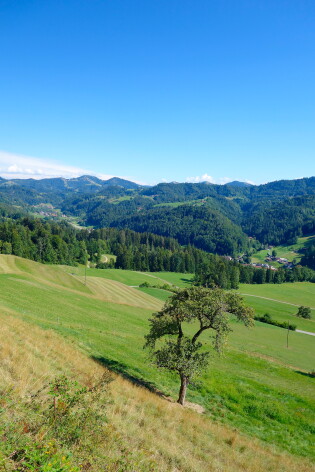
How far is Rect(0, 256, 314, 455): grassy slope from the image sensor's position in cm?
2050

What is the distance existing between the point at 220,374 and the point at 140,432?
2067 centimetres

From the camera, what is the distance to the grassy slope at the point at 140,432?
9141mm

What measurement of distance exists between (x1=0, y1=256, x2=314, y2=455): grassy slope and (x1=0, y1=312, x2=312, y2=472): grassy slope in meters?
4.98

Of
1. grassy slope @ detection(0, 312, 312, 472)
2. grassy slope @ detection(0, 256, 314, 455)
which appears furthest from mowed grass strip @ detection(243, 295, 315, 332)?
grassy slope @ detection(0, 312, 312, 472)

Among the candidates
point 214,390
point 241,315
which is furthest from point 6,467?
point 214,390

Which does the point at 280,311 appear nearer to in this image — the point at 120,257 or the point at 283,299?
the point at 283,299

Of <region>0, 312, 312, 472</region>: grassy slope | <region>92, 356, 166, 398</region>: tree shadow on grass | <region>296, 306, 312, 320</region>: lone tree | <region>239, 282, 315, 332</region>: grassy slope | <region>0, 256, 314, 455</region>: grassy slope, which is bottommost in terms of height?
<region>239, 282, 315, 332</region>: grassy slope

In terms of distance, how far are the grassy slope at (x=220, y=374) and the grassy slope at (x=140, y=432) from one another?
4983mm

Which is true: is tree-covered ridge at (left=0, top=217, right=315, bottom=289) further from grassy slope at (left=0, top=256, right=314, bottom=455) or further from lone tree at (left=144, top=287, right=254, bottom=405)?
lone tree at (left=144, top=287, right=254, bottom=405)

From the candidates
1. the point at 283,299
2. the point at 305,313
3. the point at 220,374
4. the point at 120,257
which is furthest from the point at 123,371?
the point at 120,257

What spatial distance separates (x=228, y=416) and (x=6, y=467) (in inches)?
742

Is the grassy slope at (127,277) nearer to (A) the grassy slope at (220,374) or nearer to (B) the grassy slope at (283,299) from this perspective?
(B) the grassy slope at (283,299)

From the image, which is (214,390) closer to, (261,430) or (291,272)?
(261,430)

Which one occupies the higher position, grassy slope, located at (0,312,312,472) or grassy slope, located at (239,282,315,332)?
grassy slope, located at (0,312,312,472)
